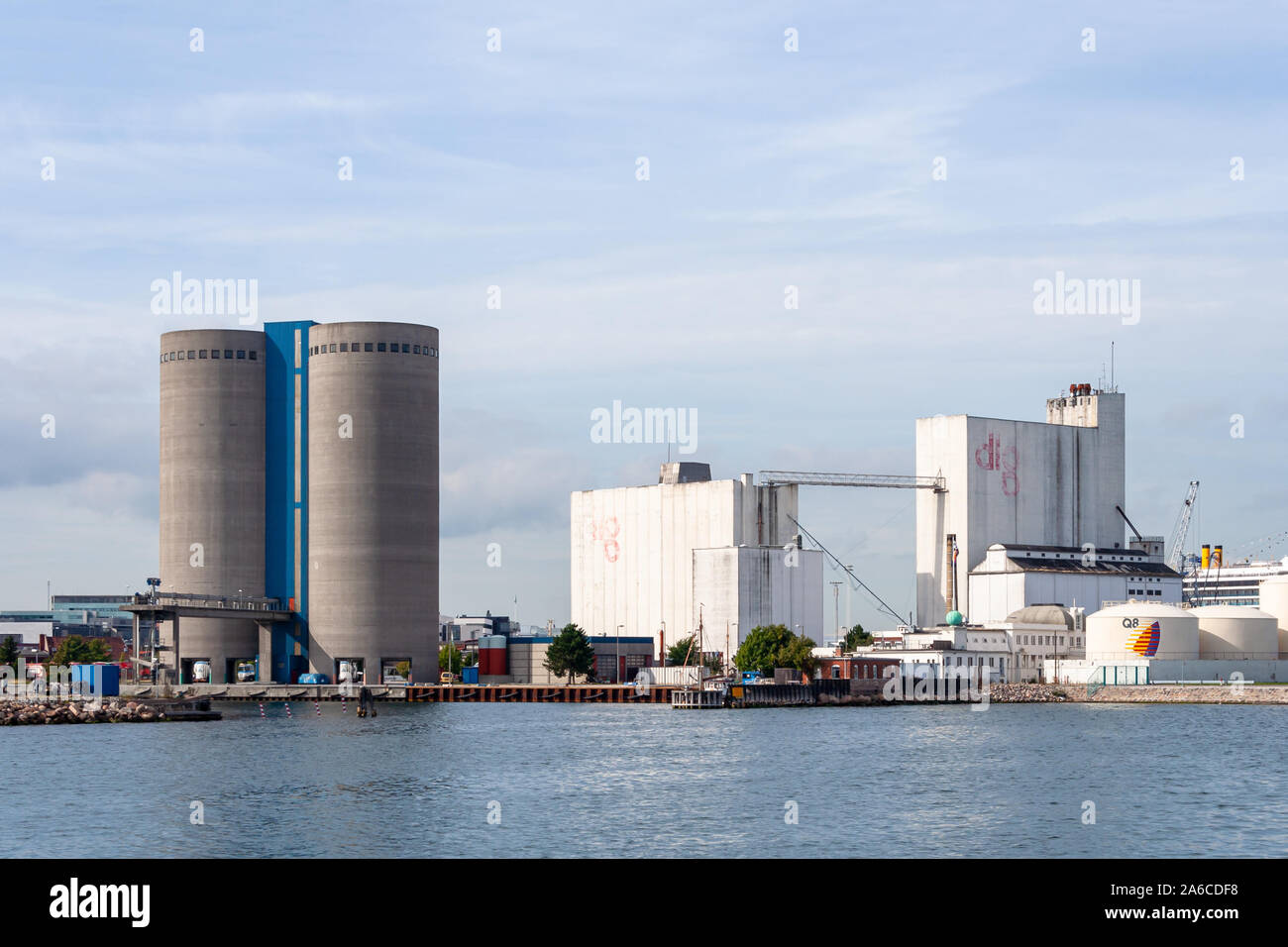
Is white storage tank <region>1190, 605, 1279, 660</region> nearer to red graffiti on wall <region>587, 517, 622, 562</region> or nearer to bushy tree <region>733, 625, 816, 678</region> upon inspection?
bushy tree <region>733, 625, 816, 678</region>

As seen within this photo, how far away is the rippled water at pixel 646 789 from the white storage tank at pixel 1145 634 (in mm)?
51056

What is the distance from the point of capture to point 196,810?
177 ft

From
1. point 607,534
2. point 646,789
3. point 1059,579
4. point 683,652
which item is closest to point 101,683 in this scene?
point 683,652

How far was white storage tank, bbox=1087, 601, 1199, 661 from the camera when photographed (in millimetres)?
159125

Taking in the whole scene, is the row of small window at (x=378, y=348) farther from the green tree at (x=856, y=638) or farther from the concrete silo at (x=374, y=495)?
the green tree at (x=856, y=638)

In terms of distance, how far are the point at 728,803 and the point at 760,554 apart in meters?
116

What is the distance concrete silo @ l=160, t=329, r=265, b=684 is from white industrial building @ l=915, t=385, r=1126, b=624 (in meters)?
77.3

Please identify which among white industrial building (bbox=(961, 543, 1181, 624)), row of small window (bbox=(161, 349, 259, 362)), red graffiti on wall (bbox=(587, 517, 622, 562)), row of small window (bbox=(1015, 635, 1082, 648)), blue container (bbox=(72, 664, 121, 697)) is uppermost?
row of small window (bbox=(161, 349, 259, 362))

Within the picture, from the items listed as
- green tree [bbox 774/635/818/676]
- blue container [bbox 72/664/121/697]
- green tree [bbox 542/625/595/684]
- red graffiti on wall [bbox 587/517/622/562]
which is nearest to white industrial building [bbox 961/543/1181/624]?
green tree [bbox 774/635/818/676]

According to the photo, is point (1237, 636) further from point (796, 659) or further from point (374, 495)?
point (374, 495)

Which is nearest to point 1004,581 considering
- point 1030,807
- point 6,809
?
point 1030,807

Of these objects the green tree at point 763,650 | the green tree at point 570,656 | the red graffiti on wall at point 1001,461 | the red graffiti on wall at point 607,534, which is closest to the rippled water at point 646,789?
the green tree at point 763,650

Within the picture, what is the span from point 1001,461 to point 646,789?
131m
